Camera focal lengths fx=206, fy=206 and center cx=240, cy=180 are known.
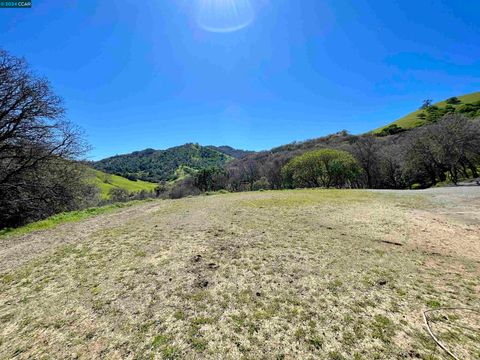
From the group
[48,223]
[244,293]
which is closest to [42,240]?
[48,223]

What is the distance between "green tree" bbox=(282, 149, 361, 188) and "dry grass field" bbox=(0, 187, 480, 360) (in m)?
24.4

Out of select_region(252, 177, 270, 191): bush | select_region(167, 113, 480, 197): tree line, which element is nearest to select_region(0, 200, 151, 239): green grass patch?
select_region(167, 113, 480, 197): tree line

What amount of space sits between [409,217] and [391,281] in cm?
684

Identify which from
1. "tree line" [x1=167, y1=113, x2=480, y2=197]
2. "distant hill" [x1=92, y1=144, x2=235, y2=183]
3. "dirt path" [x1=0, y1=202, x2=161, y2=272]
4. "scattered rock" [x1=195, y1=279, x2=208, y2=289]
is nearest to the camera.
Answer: "scattered rock" [x1=195, y1=279, x2=208, y2=289]

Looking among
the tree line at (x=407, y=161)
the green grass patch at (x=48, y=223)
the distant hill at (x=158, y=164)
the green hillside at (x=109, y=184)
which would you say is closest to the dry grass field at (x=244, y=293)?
the green grass patch at (x=48, y=223)

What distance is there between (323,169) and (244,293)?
3301 centimetres

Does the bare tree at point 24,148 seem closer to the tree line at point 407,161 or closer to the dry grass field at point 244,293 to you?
the dry grass field at point 244,293

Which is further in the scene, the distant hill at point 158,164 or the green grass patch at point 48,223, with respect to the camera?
the distant hill at point 158,164

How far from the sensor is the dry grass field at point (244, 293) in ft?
9.95

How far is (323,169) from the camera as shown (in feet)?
112

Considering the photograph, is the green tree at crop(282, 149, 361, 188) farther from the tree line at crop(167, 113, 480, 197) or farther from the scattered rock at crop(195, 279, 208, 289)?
the scattered rock at crop(195, 279, 208, 289)

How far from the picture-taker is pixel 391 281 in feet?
15.0

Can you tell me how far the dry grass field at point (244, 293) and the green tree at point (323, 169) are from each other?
24.4m

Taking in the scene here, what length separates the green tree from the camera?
31.6 meters
